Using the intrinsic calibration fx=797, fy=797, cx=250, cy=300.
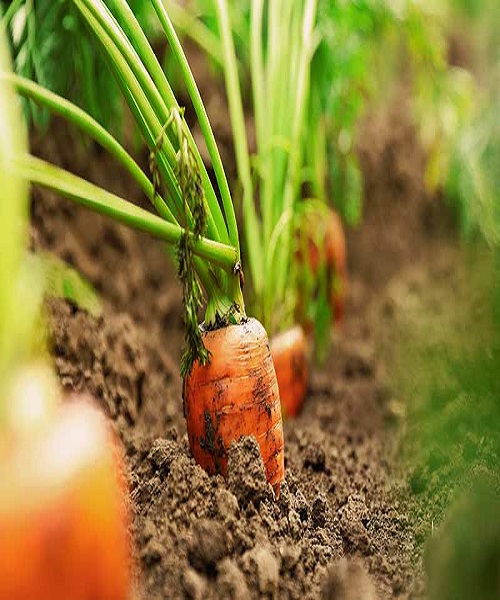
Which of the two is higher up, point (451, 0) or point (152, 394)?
point (451, 0)

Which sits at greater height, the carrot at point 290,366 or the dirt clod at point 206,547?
the carrot at point 290,366

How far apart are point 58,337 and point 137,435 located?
26 centimetres

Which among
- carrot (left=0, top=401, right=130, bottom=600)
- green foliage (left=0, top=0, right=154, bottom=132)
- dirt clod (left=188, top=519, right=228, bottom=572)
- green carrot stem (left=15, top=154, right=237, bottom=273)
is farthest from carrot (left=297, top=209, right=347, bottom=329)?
carrot (left=0, top=401, right=130, bottom=600)

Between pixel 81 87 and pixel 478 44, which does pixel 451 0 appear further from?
pixel 81 87

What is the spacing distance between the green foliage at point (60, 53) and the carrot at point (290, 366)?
0.71m

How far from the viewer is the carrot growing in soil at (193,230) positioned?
1.31m

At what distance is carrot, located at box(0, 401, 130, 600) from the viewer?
96 centimetres

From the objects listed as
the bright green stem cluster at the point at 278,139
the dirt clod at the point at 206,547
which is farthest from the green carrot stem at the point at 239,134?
the dirt clod at the point at 206,547

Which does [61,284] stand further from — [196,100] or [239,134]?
[239,134]

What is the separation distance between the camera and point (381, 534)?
1.42 m

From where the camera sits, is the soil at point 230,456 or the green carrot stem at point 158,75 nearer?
the soil at point 230,456

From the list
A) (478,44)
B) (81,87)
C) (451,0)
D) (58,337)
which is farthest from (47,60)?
(478,44)

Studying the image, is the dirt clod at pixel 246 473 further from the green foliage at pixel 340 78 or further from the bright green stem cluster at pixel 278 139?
the green foliage at pixel 340 78

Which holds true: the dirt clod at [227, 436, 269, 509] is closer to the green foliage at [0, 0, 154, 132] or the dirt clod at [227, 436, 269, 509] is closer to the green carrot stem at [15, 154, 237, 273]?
the green carrot stem at [15, 154, 237, 273]
